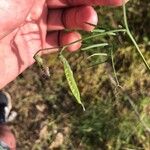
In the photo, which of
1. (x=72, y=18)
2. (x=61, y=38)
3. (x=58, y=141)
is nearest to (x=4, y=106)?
(x=58, y=141)

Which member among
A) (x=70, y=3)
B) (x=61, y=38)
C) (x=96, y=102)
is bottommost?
(x=96, y=102)

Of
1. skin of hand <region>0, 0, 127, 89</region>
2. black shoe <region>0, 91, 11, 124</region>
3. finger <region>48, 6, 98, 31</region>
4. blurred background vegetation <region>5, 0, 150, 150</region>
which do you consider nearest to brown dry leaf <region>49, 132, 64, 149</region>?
blurred background vegetation <region>5, 0, 150, 150</region>

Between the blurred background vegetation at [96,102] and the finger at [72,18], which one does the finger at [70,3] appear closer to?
the finger at [72,18]

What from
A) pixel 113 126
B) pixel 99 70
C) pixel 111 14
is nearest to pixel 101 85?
pixel 99 70

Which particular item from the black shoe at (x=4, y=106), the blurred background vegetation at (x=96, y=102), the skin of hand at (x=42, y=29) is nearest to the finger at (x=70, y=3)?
the skin of hand at (x=42, y=29)

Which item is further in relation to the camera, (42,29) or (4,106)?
(4,106)

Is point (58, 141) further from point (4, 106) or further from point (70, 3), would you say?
point (70, 3)
